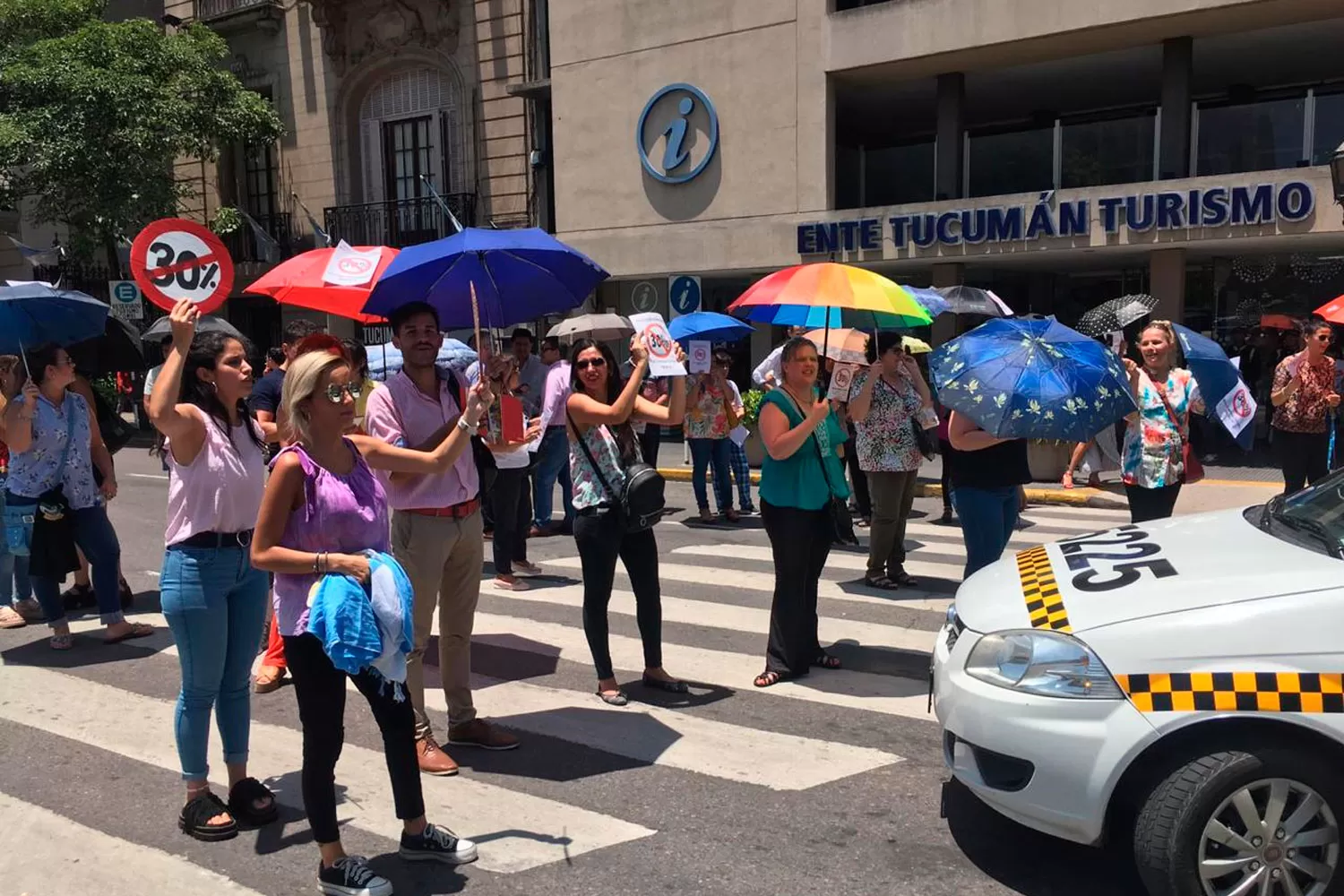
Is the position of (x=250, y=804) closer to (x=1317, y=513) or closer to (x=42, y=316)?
(x=42, y=316)

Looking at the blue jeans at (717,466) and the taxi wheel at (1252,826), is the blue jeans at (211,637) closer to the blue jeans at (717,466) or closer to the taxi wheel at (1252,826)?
the taxi wheel at (1252,826)

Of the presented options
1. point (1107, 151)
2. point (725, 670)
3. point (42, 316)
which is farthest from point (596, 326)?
point (1107, 151)

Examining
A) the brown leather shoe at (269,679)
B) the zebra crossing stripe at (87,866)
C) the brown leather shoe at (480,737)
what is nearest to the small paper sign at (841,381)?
the brown leather shoe at (480,737)

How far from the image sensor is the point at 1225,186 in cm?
1543

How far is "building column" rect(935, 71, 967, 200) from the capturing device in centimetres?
1842

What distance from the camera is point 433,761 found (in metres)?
4.81

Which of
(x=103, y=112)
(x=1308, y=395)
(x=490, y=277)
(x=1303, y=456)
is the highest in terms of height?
(x=103, y=112)

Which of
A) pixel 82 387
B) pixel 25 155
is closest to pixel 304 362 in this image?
pixel 82 387

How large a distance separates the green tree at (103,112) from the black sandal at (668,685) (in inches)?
854

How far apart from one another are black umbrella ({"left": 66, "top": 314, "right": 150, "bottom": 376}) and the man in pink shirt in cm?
373

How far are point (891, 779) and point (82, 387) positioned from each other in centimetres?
586

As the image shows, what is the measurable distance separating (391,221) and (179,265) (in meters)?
21.8

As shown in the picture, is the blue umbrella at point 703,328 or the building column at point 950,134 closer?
the blue umbrella at point 703,328

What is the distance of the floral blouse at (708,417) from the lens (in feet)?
38.7
